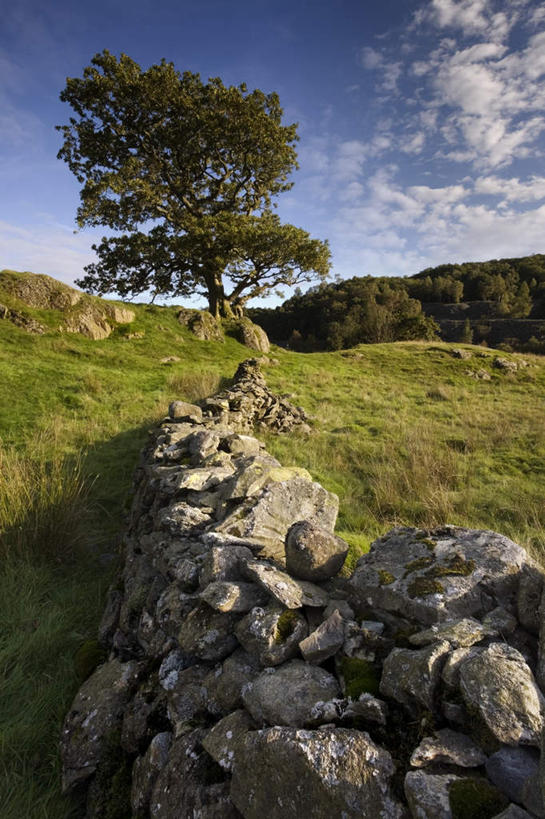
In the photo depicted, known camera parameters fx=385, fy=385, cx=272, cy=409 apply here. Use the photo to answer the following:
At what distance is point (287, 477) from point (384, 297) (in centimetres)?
5457

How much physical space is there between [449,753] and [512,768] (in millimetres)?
199

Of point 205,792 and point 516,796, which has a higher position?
point 516,796

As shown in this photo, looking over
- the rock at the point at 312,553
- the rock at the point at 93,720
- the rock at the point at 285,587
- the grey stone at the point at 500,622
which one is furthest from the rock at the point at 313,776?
the rock at the point at 93,720

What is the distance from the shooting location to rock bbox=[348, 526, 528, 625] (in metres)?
2.18

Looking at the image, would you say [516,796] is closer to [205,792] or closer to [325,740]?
[325,740]

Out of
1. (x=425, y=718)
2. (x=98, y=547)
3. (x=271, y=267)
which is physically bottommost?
(x=98, y=547)

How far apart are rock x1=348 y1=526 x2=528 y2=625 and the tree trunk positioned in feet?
83.2

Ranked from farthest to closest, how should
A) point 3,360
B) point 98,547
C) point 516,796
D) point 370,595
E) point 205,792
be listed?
point 3,360, point 98,547, point 370,595, point 205,792, point 516,796

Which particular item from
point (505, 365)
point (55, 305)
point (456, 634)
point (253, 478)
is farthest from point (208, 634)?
point (505, 365)

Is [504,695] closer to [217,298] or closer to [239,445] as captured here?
[239,445]

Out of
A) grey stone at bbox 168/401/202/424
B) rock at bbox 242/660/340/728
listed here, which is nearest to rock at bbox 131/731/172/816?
rock at bbox 242/660/340/728

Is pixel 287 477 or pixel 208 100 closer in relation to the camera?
pixel 287 477

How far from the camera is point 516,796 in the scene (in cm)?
130

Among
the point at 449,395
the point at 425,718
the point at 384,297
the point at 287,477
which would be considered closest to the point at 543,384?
the point at 449,395
